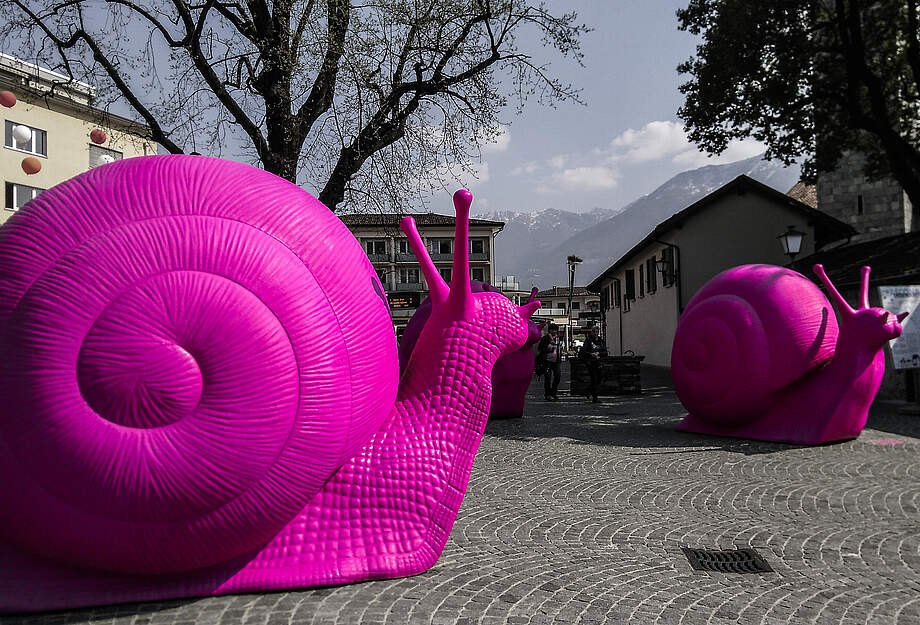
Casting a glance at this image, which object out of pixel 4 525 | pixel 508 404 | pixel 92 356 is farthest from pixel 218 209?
pixel 508 404

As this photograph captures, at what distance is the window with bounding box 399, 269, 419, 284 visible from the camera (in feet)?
218

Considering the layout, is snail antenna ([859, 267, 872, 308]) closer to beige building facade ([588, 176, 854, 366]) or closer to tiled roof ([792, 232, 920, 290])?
tiled roof ([792, 232, 920, 290])

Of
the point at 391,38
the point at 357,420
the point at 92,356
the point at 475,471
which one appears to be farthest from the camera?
the point at 391,38

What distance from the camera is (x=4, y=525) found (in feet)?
9.73

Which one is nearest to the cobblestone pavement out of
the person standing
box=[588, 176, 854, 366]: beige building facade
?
the person standing

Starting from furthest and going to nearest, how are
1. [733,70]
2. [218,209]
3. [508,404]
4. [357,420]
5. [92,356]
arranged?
[733,70]
[508,404]
[357,420]
[218,209]
[92,356]

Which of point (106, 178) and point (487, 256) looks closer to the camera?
point (106, 178)

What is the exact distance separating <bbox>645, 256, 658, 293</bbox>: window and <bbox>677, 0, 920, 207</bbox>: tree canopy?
11901mm

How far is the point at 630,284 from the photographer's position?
36.8 meters

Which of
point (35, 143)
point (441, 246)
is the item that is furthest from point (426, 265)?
point (441, 246)

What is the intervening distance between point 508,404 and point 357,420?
8.60 m

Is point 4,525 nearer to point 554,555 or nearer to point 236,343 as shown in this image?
point 236,343

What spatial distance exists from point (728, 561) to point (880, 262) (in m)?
15.0

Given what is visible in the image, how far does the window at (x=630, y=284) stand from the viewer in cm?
3538
